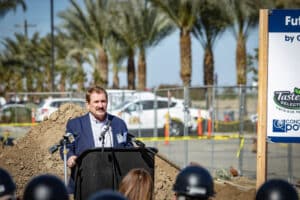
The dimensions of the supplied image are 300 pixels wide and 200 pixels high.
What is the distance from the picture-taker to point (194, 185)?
3.70 metres

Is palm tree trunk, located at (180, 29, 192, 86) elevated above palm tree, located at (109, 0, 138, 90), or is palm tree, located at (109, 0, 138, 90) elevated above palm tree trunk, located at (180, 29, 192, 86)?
palm tree, located at (109, 0, 138, 90)

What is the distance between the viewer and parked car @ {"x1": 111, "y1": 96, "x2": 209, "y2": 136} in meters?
21.3

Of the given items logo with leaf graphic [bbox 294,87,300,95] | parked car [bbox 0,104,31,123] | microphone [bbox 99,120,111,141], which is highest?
logo with leaf graphic [bbox 294,87,300,95]

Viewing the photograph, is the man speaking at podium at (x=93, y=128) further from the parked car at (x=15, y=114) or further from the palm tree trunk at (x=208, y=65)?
the palm tree trunk at (x=208, y=65)

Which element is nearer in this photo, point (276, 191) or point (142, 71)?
point (276, 191)

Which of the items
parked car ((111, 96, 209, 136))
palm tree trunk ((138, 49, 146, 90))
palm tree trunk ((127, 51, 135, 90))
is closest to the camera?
parked car ((111, 96, 209, 136))

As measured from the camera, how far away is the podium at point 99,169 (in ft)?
18.1

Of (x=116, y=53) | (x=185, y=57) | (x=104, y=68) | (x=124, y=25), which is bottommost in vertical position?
(x=104, y=68)

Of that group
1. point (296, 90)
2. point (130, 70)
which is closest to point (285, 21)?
point (296, 90)

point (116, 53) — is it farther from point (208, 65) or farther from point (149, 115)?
point (149, 115)

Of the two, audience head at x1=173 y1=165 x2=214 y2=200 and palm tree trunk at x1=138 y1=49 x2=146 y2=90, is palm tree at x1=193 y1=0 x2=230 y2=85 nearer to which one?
palm tree trunk at x1=138 y1=49 x2=146 y2=90

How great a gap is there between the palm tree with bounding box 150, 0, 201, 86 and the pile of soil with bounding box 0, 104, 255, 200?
1546cm

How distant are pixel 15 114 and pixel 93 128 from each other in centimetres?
2446

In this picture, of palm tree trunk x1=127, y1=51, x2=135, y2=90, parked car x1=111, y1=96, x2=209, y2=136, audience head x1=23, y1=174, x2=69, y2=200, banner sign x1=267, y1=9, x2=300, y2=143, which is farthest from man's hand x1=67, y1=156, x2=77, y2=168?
palm tree trunk x1=127, y1=51, x2=135, y2=90
